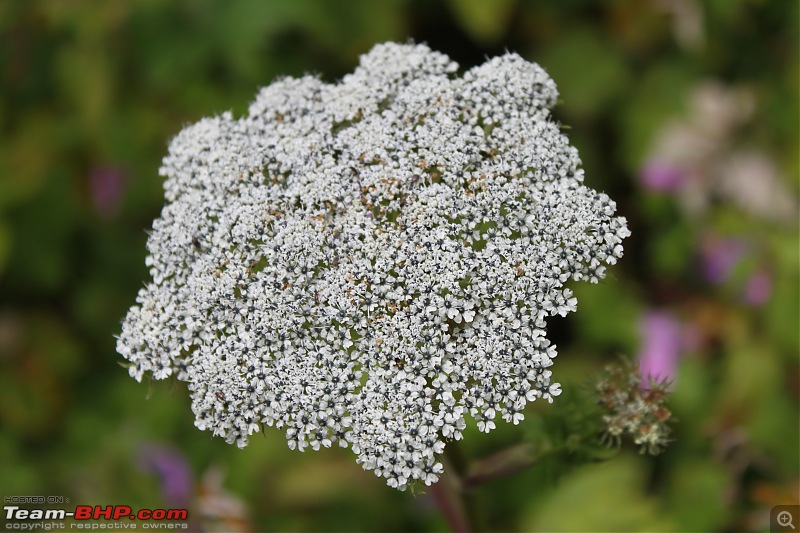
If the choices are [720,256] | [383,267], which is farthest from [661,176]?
[383,267]

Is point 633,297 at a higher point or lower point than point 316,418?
higher

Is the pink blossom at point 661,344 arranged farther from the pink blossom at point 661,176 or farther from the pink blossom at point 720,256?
the pink blossom at point 661,176

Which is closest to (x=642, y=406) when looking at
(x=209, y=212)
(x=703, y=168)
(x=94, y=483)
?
(x=209, y=212)

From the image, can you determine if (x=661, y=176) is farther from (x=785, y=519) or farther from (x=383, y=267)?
(x=383, y=267)

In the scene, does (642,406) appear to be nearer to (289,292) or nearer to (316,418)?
(316,418)

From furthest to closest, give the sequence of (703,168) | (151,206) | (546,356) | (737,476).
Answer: (151,206) < (703,168) < (737,476) < (546,356)
